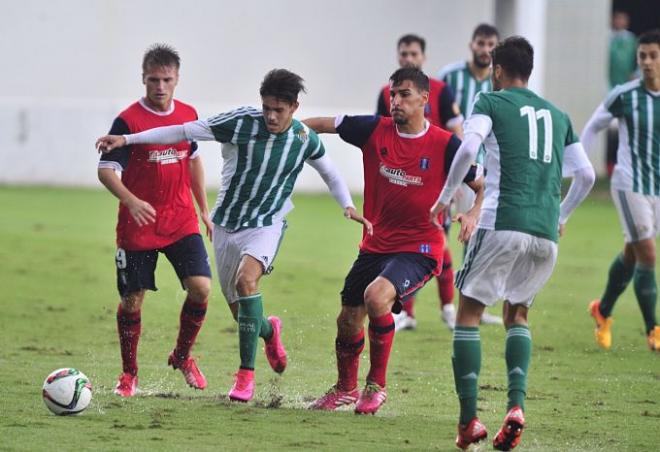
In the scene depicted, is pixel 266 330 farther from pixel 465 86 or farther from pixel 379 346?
pixel 465 86

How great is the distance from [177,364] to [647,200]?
156 inches

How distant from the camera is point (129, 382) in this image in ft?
26.5

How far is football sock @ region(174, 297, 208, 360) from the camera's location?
27.6ft

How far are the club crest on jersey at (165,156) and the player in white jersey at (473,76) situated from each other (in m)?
4.03

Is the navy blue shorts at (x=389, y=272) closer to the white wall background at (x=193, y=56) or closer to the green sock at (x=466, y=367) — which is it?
the green sock at (x=466, y=367)

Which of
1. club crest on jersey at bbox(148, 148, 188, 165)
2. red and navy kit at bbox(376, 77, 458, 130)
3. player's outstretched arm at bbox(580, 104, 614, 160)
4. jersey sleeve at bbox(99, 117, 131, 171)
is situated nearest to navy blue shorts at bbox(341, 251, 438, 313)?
club crest on jersey at bbox(148, 148, 188, 165)

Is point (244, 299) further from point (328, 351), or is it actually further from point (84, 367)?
point (328, 351)

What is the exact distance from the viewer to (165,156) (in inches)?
322

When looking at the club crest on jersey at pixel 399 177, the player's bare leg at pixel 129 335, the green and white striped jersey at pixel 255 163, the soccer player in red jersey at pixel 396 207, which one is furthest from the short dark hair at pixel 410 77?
the player's bare leg at pixel 129 335

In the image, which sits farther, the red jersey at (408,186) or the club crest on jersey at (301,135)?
the club crest on jersey at (301,135)

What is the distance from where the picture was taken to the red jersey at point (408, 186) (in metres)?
7.81

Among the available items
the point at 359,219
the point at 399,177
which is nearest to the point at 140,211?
the point at 359,219

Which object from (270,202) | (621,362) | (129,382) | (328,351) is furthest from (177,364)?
(621,362)

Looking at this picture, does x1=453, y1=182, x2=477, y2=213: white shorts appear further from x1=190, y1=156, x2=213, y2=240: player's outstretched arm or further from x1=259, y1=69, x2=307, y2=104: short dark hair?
x1=259, y1=69, x2=307, y2=104: short dark hair
